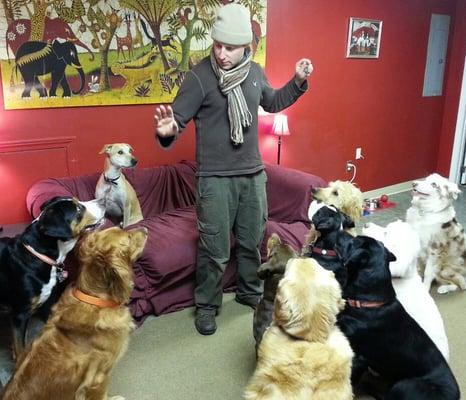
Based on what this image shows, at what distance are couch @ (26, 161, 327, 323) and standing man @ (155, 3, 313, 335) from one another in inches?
8.7

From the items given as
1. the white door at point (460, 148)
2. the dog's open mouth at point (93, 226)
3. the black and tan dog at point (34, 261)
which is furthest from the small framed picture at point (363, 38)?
the black and tan dog at point (34, 261)

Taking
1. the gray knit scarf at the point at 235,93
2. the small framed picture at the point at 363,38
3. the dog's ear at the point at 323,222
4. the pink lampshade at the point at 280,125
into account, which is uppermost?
the small framed picture at the point at 363,38

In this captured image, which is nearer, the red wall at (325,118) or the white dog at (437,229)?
the white dog at (437,229)

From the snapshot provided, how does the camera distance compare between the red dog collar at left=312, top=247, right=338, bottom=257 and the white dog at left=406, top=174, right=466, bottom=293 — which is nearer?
the red dog collar at left=312, top=247, right=338, bottom=257

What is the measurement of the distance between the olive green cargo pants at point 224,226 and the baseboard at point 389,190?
2.94 meters

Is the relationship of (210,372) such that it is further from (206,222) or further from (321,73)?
(321,73)

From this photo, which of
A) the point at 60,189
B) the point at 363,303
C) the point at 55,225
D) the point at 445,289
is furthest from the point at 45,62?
the point at 445,289

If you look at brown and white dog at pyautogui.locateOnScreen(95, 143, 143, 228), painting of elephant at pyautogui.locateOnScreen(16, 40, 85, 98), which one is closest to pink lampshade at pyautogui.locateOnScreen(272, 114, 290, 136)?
brown and white dog at pyautogui.locateOnScreen(95, 143, 143, 228)

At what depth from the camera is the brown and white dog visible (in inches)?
119

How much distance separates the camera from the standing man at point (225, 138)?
2.12m

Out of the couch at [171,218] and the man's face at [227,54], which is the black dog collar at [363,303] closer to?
the couch at [171,218]

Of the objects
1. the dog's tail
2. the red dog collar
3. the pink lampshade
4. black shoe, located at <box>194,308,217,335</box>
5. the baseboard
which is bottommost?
black shoe, located at <box>194,308,217,335</box>

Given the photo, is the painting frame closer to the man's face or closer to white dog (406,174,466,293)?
the man's face

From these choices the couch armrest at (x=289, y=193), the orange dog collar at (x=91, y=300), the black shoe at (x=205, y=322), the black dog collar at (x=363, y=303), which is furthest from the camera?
the couch armrest at (x=289, y=193)
